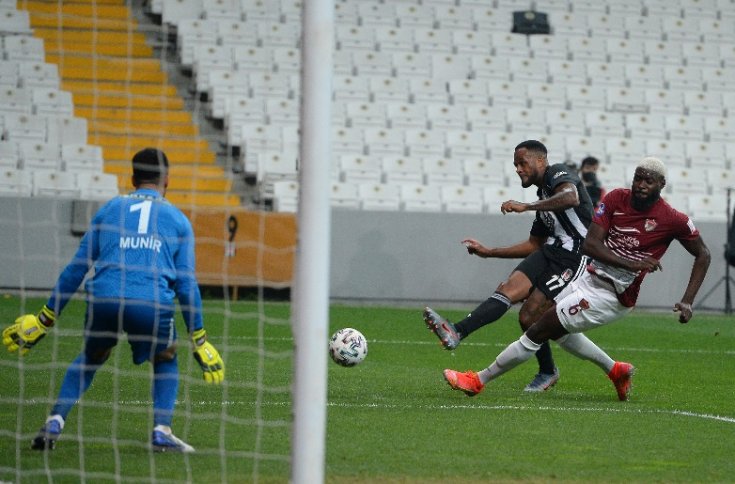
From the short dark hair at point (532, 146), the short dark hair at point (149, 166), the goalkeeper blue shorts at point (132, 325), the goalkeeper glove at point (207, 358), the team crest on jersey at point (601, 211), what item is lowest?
the goalkeeper glove at point (207, 358)

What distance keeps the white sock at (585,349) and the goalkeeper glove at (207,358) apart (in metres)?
3.75

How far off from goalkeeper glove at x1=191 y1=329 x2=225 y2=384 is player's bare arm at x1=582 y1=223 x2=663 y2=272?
11.4 feet

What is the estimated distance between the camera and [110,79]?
22.0m

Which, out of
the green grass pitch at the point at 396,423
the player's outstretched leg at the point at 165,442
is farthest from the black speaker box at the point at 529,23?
the player's outstretched leg at the point at 165,442

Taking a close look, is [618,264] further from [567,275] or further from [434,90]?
[434,90]

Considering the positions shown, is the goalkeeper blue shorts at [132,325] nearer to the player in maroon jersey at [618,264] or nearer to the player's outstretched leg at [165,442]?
the player's outstretched leg at [165,442]

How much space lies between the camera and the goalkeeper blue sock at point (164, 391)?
6.76m

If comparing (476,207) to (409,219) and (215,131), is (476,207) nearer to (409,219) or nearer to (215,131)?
(409,219)

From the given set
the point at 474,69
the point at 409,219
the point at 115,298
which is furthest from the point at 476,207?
the point at 115,298

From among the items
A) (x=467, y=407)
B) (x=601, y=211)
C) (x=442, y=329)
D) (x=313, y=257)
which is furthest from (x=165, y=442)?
(x=601, y=211)

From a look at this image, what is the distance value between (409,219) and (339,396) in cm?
1173

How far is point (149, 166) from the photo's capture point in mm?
6770

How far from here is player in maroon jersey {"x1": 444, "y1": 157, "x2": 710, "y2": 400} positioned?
9.09 metres

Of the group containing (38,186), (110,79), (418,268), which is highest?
(110,79)
